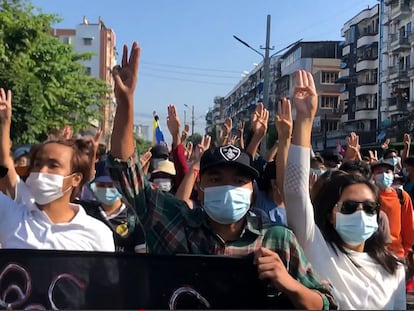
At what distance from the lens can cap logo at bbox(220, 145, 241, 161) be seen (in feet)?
9.02

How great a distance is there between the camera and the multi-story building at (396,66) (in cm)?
5428

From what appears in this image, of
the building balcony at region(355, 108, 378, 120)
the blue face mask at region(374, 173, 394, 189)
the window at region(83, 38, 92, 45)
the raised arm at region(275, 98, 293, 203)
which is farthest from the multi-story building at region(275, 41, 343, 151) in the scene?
the raised arm at region(275, 98, 293, 203)

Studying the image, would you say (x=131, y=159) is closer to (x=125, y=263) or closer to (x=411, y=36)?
(x=125, y=263)

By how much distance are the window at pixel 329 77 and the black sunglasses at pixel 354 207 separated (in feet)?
242

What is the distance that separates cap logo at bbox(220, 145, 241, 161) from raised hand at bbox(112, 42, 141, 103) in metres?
0.50

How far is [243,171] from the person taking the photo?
2.81 m

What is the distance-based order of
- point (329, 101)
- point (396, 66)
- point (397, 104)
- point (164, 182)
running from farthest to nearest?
point (329, 101)
point (396, 66)
point (397, 104)
point (164, 182)

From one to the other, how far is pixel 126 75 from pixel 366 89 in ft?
209

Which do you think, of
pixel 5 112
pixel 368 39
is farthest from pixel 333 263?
pixel 368 39

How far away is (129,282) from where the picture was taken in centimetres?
252

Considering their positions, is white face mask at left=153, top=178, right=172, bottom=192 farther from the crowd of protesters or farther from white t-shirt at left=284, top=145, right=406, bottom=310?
white t-shirt at left=284, top=145, right=406, bottom=310

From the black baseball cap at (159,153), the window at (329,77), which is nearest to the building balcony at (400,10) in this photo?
the window at (329,77)

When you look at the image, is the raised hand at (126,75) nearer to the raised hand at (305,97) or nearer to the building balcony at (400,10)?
the raised hand at (305,97)

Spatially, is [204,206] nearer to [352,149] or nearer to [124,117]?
[124,117]
